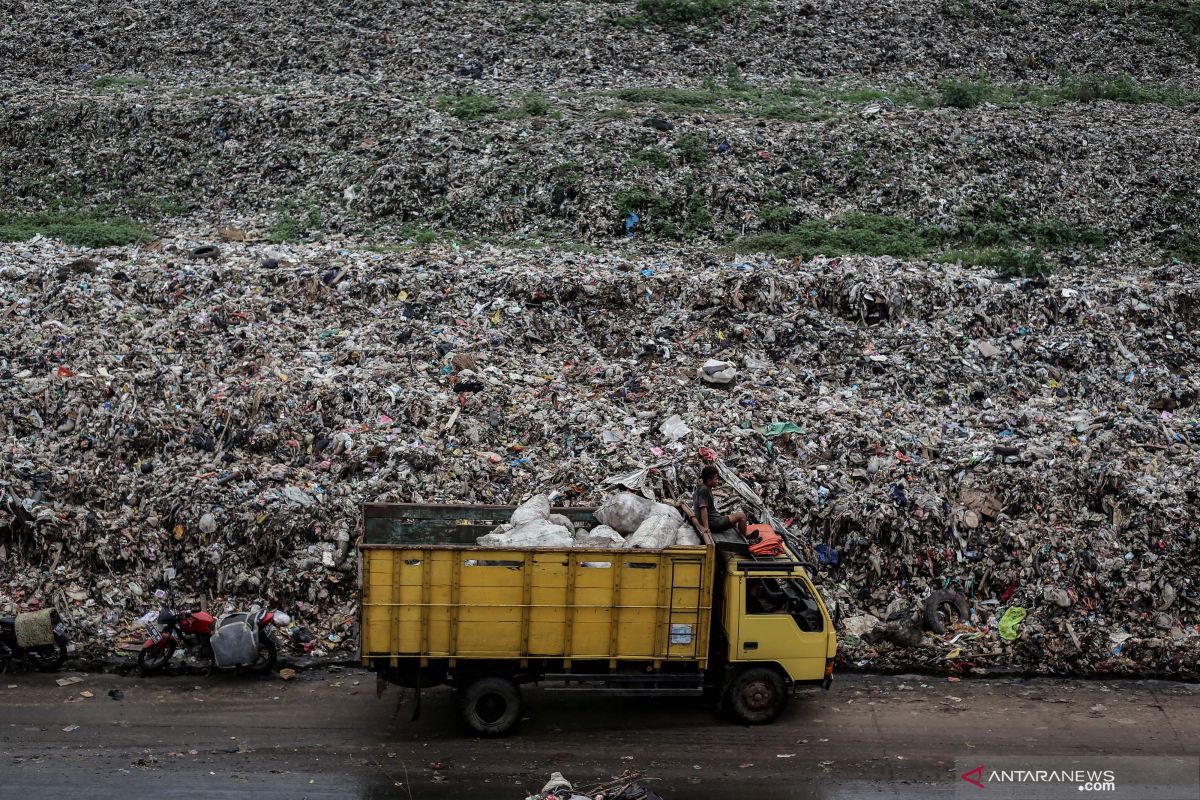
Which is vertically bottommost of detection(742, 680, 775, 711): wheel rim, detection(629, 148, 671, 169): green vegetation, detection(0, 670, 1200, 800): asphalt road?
detection(0, 670, 1200, 800): asphalt road

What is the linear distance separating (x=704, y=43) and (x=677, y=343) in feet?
46.5

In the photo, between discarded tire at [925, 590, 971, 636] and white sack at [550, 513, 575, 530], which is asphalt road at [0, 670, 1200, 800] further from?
white sack at [550, 513, 575, 530]

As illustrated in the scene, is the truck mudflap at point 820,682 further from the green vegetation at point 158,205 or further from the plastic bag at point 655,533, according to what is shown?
the green vegetation at point 158,205

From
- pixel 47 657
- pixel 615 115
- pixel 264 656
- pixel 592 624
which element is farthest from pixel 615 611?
pixel 615 115

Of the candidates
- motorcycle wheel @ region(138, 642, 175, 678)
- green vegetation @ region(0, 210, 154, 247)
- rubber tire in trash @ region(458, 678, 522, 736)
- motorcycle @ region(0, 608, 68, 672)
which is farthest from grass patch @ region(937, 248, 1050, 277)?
green vegetation @ region(0, 210, 154, 247)

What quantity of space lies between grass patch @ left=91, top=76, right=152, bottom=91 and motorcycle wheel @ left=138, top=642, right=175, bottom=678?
57.8 feet

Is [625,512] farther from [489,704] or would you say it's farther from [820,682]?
[820,682]

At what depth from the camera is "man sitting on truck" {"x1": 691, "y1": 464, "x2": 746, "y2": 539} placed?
8830 mm

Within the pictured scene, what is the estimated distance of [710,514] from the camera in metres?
9.18

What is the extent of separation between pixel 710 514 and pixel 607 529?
1.00 meters

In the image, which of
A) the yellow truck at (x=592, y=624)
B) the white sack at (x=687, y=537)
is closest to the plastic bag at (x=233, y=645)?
the yellow truck at (x=592, y=624)

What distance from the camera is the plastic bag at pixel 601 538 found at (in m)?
8.63

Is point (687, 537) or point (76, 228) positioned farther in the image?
point (76, 228)

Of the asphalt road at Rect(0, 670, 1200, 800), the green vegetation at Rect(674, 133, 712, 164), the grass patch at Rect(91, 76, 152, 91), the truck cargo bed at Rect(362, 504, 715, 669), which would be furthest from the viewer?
the grass patch at Rect(91, 76, 152, 91)
